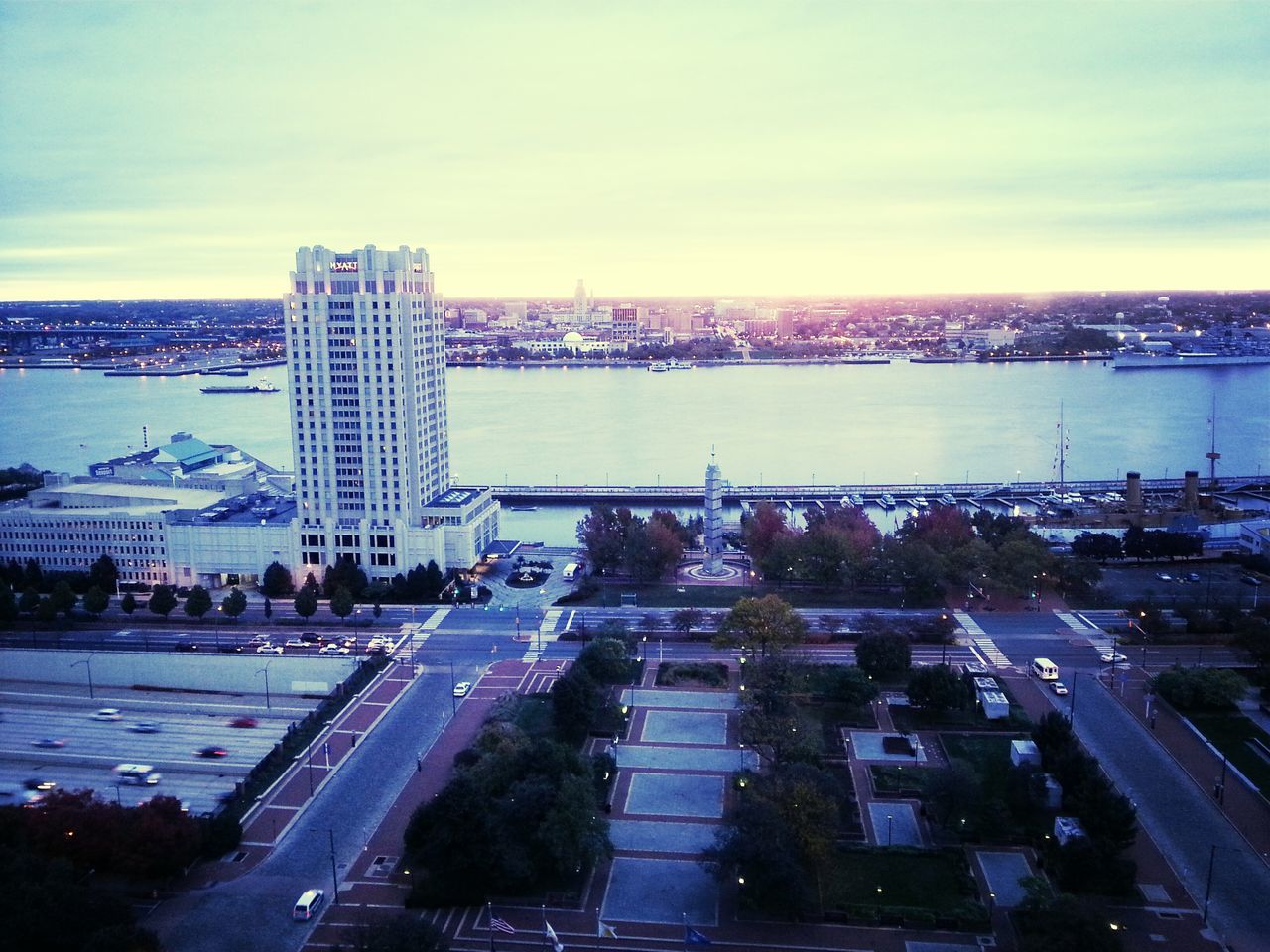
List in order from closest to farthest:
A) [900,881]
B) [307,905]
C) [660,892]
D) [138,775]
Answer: [307,905] < [660,892] < [900,881] < [138,775]

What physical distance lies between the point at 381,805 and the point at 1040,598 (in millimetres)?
13665

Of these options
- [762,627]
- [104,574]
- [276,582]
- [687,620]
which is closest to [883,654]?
[762,627]

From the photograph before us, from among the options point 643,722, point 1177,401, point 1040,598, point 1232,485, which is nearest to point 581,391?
point 1177,401

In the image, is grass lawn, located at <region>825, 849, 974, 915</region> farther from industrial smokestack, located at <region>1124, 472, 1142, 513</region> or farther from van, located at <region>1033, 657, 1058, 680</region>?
industrial smokestack, located at <region>1124, 472, 1142, 513</region>

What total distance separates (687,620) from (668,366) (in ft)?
202

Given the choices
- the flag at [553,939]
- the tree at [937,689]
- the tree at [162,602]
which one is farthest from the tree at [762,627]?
the tree at [162,602]

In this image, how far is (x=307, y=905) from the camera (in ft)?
32.7

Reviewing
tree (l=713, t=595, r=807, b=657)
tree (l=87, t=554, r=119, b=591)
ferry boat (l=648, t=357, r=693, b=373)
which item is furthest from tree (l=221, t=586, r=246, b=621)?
ferry boat (l=648, t=357, r=693, b=373)

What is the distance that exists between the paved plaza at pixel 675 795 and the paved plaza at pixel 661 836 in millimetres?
257

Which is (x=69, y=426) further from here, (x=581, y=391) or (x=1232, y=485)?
(x=1232, y=485)

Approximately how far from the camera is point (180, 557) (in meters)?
21.7

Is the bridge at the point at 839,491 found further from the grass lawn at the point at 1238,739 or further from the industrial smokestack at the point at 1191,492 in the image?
the grass lawn at the point at 1238,739

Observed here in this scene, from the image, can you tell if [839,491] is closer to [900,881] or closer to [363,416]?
[363,416]

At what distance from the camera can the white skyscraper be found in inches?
829
